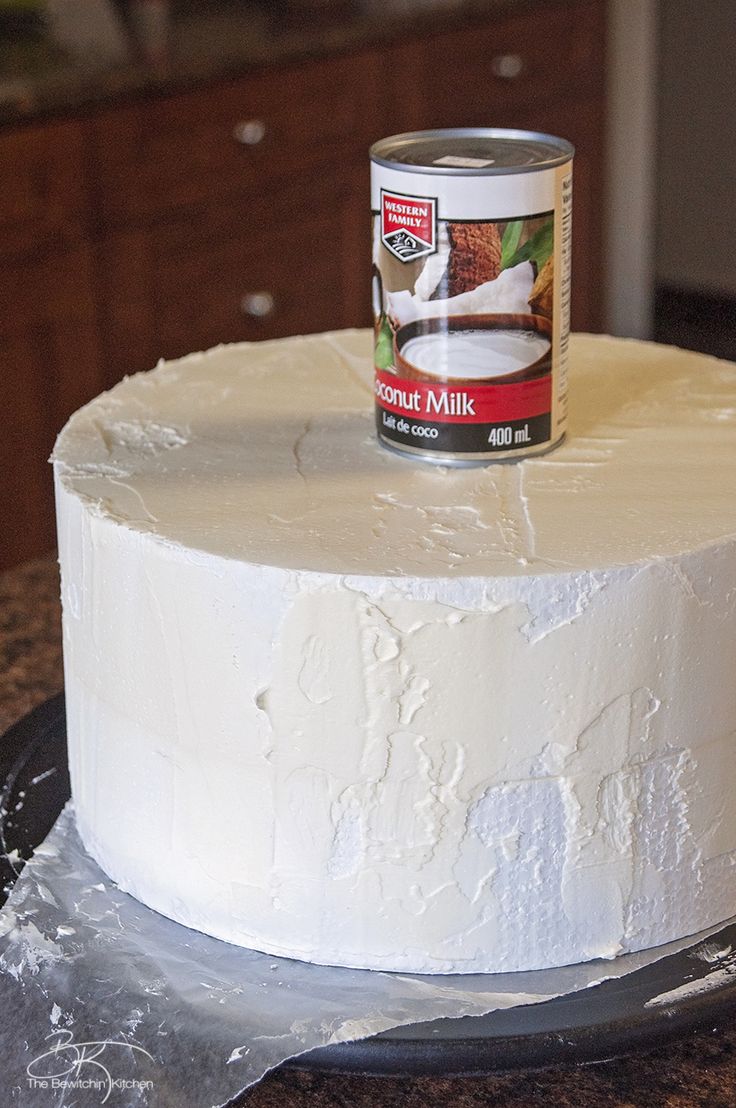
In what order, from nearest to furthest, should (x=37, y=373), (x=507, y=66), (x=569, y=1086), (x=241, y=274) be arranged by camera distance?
(x=569, y=1086) < (x=37, y=373) < (x=241, y=274) < (x=507, y=66)

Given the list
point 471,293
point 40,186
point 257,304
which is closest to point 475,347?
point 471,293

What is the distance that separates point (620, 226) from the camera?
3.46 m

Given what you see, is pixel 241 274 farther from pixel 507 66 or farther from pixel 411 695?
pixel 411 695

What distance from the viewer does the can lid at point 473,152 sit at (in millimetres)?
915

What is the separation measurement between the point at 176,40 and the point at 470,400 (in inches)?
70.2

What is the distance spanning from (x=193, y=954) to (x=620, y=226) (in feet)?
9.10

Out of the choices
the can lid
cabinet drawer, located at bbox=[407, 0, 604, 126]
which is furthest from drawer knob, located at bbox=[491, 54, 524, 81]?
the can lid

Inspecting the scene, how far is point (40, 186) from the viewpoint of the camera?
222cm

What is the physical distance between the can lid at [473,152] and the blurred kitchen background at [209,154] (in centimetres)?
128

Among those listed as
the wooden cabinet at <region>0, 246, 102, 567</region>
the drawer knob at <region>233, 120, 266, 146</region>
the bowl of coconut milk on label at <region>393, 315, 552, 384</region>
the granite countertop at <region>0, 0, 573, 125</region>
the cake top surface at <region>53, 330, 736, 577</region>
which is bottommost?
the wooden cabinet at <region>0, 246, 102, 567</region>

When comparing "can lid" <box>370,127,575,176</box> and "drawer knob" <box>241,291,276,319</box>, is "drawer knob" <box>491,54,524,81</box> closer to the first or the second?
"drawer knob" <box>241,291,276,319</box>

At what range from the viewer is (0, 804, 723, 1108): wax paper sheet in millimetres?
847

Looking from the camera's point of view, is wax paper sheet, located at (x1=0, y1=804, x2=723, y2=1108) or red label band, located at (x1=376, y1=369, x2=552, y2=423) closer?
wax paper sheet, located at (x1=0, y1=804, x2=723, y2=1108)

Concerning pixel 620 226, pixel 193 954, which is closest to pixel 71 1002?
pixel 193 954
